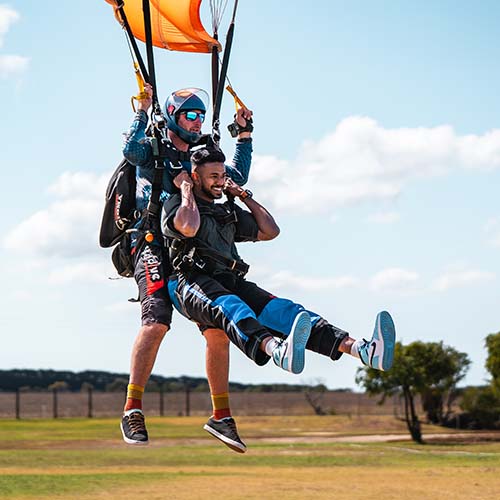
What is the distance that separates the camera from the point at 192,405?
82.9m

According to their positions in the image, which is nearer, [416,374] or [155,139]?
[155,139]

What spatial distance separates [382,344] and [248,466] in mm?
33288

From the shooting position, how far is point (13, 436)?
55344 mm

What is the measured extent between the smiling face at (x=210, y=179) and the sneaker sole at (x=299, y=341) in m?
1.41

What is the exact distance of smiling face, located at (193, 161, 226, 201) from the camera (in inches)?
310

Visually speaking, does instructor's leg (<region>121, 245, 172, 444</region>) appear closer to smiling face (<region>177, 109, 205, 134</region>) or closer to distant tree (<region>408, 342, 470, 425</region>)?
smiling face (<region>177, 109, 205, 134</region>)

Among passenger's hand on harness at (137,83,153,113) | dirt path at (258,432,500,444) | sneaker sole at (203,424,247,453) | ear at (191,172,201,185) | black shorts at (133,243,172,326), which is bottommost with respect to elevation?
dirt path at (258,432,500,444)

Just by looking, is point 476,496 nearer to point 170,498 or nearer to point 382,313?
point 170,498

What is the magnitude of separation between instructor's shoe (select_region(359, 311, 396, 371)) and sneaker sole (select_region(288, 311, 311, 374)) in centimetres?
53

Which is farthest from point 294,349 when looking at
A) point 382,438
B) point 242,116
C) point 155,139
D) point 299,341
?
point 382,438

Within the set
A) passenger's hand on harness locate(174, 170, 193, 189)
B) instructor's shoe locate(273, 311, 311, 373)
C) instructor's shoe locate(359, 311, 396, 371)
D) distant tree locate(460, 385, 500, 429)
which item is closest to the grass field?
distant tree locate(460, 385, 500, 429)

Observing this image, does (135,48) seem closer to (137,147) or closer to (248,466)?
(137,147)

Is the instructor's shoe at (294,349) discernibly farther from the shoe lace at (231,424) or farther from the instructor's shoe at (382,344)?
the shoe lace at (231,424)

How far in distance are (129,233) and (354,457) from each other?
34647 mm
